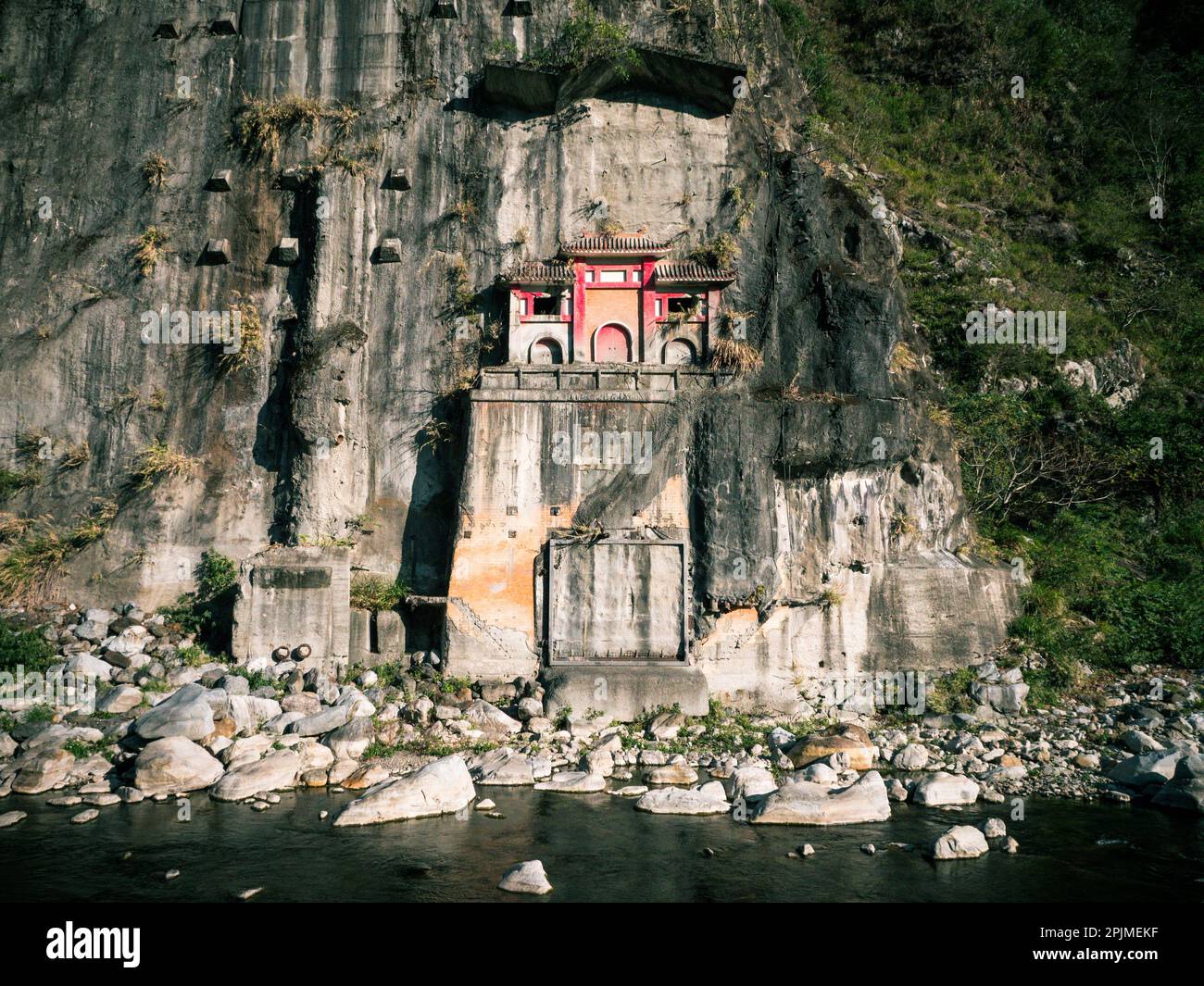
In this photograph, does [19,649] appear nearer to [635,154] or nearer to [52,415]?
[52,415]

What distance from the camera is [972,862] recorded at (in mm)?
10711

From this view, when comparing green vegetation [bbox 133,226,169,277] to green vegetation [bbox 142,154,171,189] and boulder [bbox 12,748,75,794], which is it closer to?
green vegetation [bbox 142,154,171,189]

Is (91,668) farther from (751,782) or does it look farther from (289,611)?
(751,782)

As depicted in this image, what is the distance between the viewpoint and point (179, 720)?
13.7 meters

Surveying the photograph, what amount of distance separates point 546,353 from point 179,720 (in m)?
10.7

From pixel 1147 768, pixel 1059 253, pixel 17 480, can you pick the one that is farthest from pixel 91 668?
pixel 1059 253

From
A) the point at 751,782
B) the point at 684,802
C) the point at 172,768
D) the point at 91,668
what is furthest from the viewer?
the point at 91,668

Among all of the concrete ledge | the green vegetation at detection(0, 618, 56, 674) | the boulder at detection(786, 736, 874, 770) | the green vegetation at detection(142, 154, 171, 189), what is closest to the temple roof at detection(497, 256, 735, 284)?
the concrete ledge

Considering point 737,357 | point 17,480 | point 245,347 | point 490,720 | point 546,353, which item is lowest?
point 490,720

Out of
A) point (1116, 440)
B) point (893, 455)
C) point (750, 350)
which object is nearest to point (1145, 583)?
point (1116, 440)

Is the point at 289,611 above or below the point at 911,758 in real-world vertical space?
above

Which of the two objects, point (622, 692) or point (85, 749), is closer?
point (85, 749)

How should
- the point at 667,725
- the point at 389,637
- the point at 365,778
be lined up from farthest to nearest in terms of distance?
the point at 389,637 < the point at 667,725 < the point at 365,778

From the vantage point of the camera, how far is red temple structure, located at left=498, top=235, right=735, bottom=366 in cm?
1972
